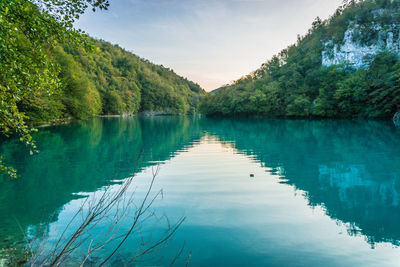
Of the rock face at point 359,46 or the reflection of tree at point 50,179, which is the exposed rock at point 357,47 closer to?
the rock face at point 359,46

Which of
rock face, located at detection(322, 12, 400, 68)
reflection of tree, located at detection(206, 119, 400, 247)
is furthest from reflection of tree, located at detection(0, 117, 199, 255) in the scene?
rock face, located at detection(322, 12, 400, 68)

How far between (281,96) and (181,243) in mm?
71827

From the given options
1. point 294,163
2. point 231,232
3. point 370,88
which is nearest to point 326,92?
point 370,88

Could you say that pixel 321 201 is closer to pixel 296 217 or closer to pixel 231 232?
pixel 296 217

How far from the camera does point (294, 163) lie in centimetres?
1379

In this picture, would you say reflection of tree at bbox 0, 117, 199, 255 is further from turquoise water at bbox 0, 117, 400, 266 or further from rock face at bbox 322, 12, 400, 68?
rock face at bbox 322, 12, 400, 68

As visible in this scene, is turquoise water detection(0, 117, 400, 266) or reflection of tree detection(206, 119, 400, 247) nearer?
turquoise water detection(0, 117, 400, 266)

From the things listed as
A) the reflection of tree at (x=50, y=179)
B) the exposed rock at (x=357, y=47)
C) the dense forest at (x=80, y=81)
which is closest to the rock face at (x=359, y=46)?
the exposed rock at (x=357, y=47)

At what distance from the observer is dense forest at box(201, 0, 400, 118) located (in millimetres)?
51322

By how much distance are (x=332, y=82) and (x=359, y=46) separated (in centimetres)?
1272

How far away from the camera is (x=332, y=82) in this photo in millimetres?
61281

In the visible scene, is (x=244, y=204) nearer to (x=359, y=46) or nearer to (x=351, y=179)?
(x=351, y=179)

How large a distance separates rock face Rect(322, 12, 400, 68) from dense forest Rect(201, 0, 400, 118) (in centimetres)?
24

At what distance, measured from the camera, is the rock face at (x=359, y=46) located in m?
60.0
